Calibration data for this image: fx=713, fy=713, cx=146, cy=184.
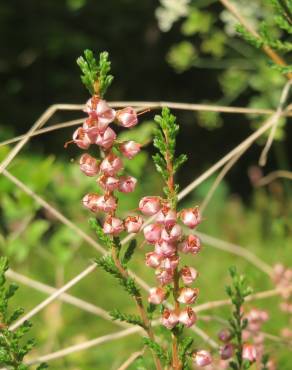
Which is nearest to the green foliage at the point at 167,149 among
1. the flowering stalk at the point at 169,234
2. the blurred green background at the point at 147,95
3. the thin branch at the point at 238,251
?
the flowering stalk at the point at 169,234

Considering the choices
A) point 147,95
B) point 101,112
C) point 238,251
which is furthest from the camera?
point 147,95

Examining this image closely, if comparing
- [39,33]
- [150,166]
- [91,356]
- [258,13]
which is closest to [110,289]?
[91,356]

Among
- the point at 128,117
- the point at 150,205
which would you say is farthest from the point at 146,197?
the point at 128,117

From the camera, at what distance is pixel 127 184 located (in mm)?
1103

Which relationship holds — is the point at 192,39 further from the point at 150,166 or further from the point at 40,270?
the point at 40,270

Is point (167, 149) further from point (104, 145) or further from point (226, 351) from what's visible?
point (226, 351)

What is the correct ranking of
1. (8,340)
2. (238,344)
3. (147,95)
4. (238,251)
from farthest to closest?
1. (147,95)
2. (238,251)
3. (238,344)
4. (8,340)

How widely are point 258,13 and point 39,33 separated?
3.78 m

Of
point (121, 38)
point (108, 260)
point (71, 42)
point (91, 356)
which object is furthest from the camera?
point (121, 38)

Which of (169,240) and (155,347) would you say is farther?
(155,347)

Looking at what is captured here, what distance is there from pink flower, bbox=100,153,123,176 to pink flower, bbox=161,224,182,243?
0.39 ft

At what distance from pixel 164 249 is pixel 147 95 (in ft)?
26.4

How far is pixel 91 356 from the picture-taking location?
11.7 feet

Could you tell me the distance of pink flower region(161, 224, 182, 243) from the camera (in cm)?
106
